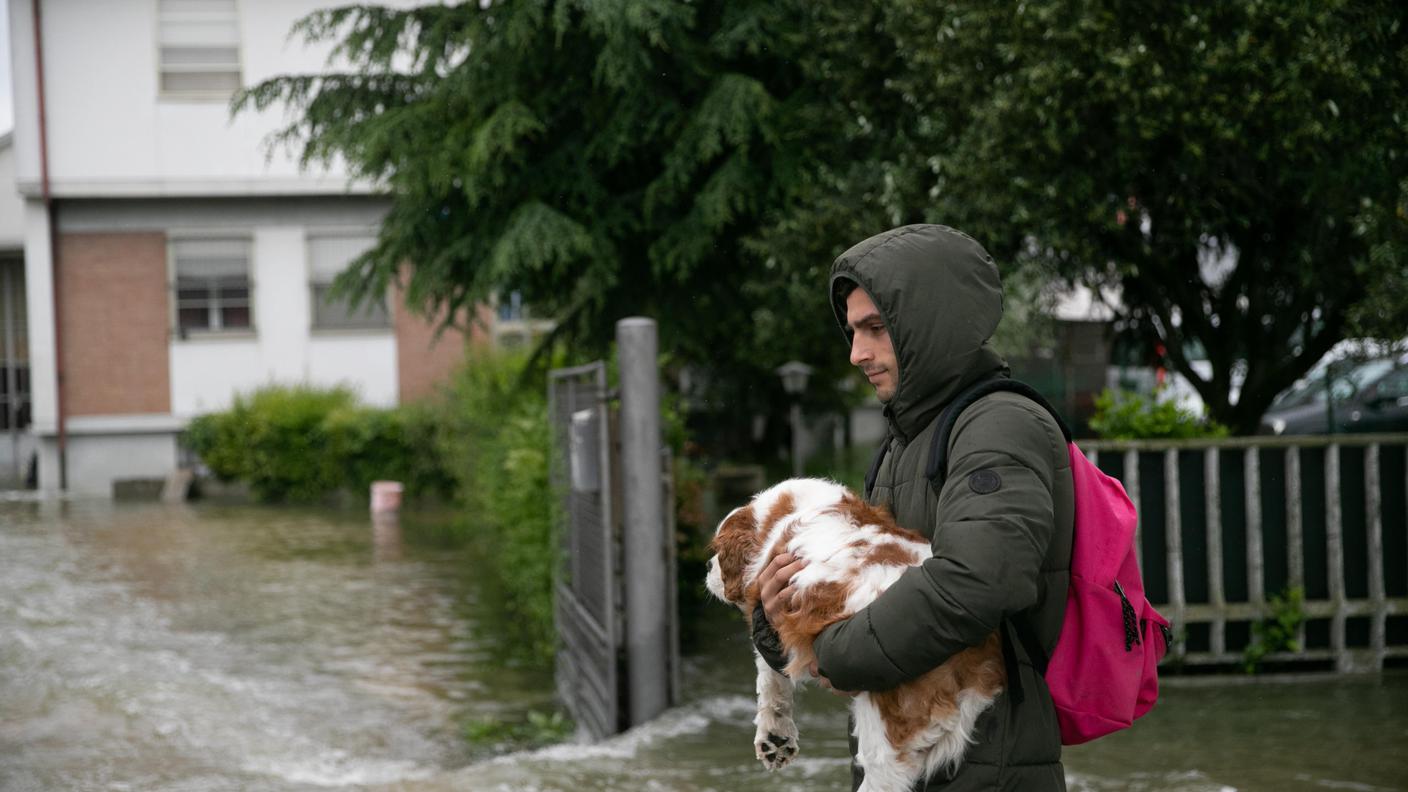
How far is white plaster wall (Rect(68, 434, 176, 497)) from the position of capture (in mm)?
22875

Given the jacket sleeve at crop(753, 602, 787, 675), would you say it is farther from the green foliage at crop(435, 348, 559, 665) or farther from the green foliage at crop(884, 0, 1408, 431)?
the green foliage at crop(435, 348, 559, 665)

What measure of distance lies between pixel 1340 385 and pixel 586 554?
938cm

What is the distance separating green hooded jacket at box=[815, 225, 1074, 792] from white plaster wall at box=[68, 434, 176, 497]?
22.4m

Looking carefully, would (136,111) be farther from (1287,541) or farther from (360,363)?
(1287,541)

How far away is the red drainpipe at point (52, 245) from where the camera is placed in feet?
73.3

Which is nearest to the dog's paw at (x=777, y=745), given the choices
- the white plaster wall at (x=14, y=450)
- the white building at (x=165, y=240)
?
the white building at (x=165, y=240)

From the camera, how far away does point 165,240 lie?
23.4 metres

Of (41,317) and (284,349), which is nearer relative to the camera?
(41,317)

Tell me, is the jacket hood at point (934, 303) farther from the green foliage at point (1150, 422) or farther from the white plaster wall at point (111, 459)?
the white plaster wall at point (111, 459)

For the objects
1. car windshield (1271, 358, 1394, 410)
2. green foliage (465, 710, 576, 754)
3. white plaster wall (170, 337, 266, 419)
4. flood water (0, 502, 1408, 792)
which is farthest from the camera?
white plaster wall (170, 337, 266, 419)

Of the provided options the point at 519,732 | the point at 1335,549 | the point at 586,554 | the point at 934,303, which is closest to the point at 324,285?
the point at 519,732

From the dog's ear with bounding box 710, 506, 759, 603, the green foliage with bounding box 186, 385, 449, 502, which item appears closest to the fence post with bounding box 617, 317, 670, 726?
the dog's ear with bounding box 710, 506, 759, 603

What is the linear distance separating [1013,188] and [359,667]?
5.40 m

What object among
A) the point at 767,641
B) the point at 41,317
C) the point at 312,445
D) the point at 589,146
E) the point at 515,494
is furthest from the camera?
the point at 41,317
